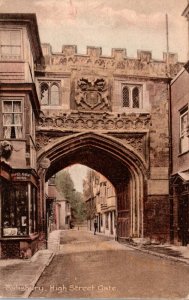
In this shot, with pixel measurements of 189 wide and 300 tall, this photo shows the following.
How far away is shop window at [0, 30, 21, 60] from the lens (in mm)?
14234

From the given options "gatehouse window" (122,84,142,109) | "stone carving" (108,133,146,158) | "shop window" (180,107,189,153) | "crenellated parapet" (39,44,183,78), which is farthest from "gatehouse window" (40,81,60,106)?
"shop window" (180,107,189,153)

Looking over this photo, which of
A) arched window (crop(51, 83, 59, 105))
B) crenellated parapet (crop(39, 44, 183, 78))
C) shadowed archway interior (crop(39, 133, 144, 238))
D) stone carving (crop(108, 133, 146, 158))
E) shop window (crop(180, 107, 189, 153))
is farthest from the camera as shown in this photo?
stone carving (crop(108, 133, 146, 158))

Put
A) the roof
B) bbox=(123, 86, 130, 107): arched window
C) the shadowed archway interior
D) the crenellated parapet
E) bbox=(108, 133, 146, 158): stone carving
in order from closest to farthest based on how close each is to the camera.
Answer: the roof, the crenellated parapet, the shadowed archway interior, bbox=(108, 133, 146, 158): stone carving, bbox=(123, 86, 130, 107): arched window

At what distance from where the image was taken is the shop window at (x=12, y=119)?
560 inches

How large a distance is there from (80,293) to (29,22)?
A: 7.75 meters

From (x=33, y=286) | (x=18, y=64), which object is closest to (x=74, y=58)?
(x=18, y=64)

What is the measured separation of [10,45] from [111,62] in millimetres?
4464

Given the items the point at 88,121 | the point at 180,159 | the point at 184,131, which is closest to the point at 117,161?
the point at 88,121

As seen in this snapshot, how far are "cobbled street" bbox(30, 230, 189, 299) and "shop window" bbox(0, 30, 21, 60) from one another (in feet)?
17.5

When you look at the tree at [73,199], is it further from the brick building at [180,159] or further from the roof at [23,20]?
the roof at [23,20]

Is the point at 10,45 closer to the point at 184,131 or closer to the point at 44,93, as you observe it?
the point at 44,93

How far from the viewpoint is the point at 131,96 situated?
18.2 meters

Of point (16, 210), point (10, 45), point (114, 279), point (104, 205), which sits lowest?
point (114, 279)

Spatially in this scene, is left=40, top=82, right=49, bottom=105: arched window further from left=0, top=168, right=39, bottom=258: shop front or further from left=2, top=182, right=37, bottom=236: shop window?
left=2, top=182, right=37, bottom=236: shop window
